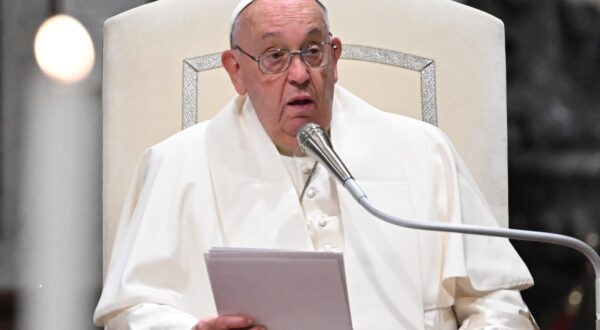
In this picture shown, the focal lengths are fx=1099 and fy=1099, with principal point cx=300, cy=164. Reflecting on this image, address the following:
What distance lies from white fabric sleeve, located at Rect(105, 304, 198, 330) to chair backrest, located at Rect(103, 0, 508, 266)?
0.50 metres

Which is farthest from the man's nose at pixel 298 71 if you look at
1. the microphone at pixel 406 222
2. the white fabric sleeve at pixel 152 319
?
the white fabric sleeve at pixel 152 319

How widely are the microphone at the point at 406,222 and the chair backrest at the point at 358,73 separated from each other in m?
0.84

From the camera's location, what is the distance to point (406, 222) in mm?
2217

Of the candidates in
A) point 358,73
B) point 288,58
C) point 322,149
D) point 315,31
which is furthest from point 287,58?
point 322,149

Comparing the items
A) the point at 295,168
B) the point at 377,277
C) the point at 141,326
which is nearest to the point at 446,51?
the point at 295,168

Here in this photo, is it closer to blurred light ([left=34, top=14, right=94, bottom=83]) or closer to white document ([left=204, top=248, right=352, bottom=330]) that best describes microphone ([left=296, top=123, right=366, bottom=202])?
white document ([left=204, top=248, right=352, bottom=330])

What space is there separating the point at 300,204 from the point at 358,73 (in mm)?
548

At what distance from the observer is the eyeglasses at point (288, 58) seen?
9.47ft

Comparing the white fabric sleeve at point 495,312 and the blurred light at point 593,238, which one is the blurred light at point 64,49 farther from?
the blurred light at point 593,238

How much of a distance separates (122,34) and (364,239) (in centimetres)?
98

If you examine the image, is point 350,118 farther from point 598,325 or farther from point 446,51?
point 598,325

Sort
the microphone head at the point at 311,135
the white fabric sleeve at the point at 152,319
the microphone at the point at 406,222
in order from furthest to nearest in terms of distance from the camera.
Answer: the white fabric sleeve at the point at 152,319 → the microphone head at the point at 311,135 → the microphone at the point at 406,222

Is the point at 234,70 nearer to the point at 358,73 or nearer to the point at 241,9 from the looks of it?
the point at 241,9

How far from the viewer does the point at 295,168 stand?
3045 millimetres
